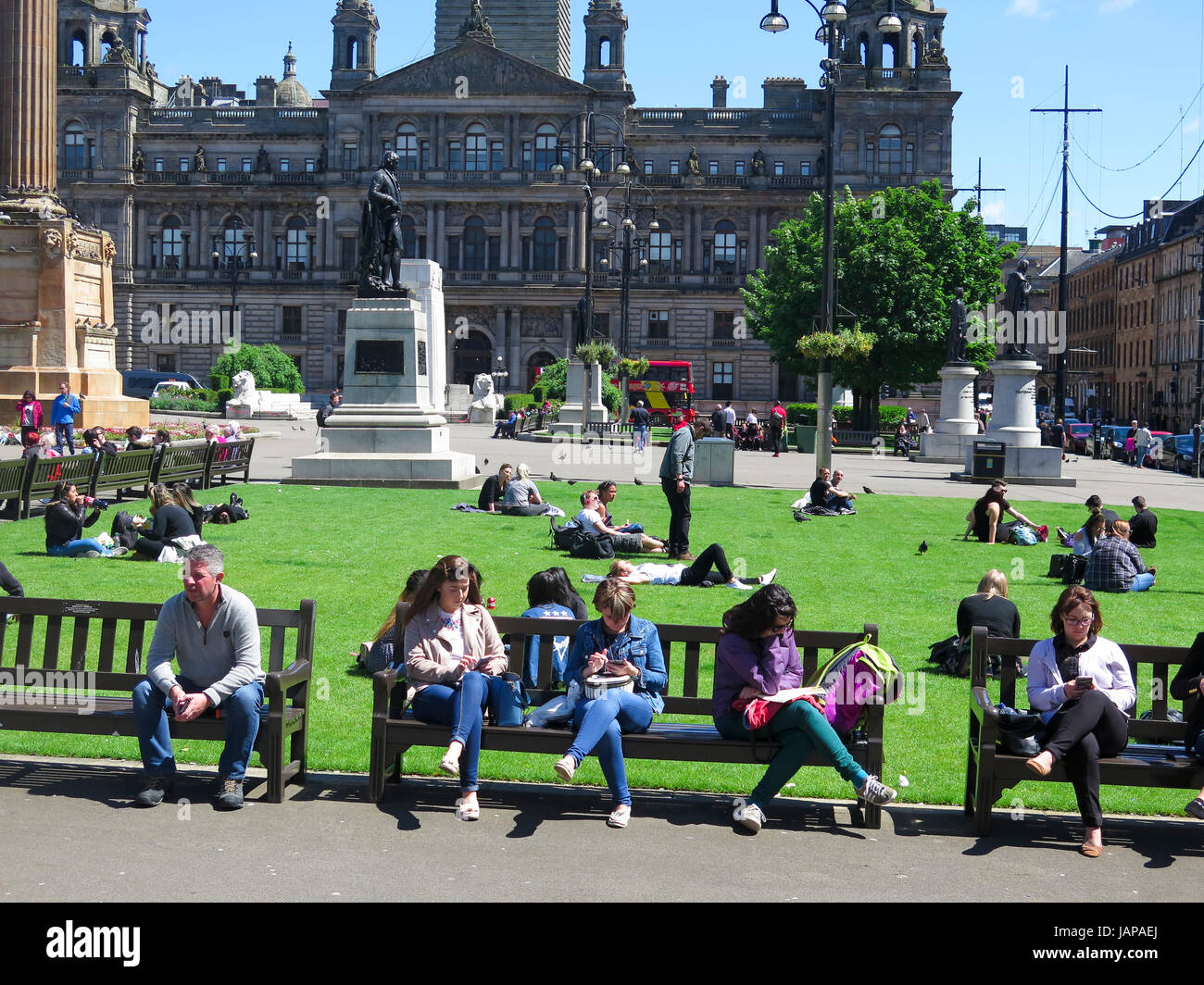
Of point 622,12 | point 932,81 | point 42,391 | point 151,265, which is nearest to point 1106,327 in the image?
point 932,81

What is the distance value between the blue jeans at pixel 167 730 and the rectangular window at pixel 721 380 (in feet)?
268

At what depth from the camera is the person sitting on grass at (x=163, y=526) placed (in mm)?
14781

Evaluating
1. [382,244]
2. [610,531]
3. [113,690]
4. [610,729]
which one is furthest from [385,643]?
[382,244]

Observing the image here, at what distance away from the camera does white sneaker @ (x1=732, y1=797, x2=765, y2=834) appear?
679cm

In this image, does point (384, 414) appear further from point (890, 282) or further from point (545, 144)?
point (545, 144)

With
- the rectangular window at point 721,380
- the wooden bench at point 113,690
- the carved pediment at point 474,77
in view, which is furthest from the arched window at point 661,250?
the wooden bench at point 113,690

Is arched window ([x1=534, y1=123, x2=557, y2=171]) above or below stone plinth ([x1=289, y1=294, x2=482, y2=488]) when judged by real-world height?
above

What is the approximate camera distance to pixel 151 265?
294ft

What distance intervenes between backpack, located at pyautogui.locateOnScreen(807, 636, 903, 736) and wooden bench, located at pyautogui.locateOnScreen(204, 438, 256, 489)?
18079 millimetres

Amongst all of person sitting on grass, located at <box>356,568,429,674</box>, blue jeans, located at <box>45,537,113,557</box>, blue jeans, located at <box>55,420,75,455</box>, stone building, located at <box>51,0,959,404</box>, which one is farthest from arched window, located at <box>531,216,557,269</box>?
person sitting on grass, located at <box>356,568,429,674</box>

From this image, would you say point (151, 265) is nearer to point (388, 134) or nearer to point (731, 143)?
point (388, 134)

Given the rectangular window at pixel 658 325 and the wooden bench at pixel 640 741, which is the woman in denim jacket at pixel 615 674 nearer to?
the wooden bench at pixel 640 741

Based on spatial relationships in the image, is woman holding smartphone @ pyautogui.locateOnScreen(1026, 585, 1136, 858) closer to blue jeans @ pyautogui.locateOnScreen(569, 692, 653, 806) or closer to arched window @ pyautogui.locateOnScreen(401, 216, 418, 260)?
blue jeans @ pyautogui.locateOnScreen(569, 692, 653, 806)

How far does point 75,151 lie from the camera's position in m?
89.5
